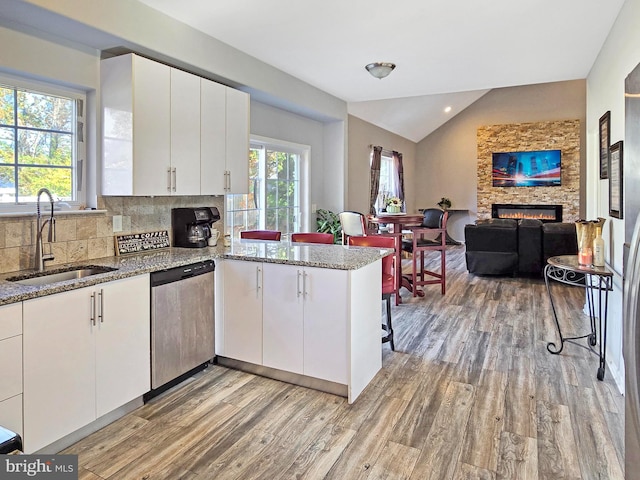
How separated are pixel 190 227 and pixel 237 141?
881mm

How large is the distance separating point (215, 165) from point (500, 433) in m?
2.81

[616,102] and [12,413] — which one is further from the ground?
[616,102]

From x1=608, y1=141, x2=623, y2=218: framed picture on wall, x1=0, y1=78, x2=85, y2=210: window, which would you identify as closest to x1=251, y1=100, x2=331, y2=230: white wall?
x1=0, y1=78, x2=85, y2=210: window

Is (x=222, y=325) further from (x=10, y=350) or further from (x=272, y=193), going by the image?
(x=272, y=193)

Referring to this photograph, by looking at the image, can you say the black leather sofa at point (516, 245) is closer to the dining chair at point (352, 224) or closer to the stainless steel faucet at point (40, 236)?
the dining chair at point (352, 224)

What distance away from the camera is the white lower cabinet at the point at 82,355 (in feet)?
6.77

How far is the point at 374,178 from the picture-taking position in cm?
854

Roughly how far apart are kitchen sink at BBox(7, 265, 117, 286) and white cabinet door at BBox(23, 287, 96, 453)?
41 centimetres

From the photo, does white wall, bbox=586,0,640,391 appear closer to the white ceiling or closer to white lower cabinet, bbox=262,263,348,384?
the white ceiling

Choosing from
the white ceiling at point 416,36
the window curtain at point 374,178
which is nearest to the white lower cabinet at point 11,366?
the white ceiling at point 416,36

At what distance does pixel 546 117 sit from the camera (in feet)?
34.1

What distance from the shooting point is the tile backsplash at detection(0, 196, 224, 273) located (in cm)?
256

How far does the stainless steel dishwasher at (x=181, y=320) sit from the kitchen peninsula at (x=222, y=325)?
Result: 0.22 feet

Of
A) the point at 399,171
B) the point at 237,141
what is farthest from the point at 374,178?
the point at 237,141
